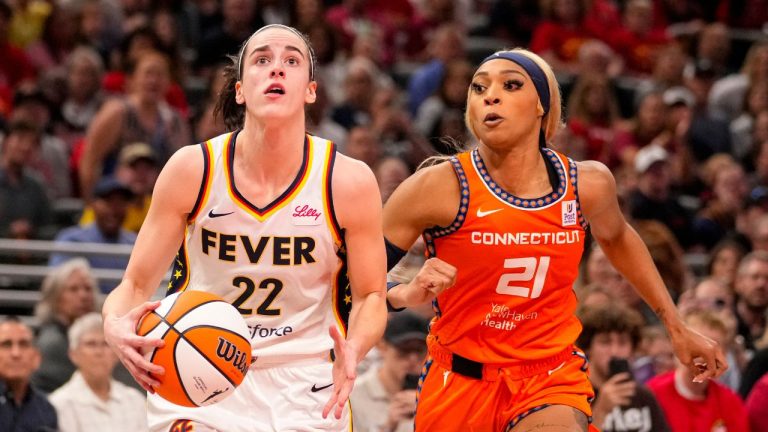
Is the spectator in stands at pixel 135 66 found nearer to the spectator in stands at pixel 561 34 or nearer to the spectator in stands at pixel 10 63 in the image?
the spectator in stands at pixel 10 63

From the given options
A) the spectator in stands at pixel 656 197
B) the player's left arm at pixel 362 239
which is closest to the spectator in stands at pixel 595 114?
the spectator in stands at pixel 656 197

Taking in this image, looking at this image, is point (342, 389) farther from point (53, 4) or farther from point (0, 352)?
point (53, 4)

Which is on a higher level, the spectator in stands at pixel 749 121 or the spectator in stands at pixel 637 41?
the spectator in stands at pixel 637 41

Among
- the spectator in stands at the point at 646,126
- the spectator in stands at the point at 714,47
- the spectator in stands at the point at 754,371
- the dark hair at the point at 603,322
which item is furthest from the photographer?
the spectator in stands at the point at 714,47

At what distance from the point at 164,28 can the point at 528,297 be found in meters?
7.93

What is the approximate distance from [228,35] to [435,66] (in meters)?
2.02

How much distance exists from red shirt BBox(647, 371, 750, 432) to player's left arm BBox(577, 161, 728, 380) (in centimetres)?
224

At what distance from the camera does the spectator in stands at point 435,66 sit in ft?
43.3

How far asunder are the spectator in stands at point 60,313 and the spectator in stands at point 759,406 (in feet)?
14.1

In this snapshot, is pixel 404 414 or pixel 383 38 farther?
pixel 383 38

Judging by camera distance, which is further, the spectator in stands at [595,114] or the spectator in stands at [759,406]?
the spectator in stands at [595,114]

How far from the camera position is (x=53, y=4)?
42.8 feet

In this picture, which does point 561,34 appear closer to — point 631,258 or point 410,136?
point 410,136

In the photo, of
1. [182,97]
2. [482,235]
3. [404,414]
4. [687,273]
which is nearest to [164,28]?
[182,97]
